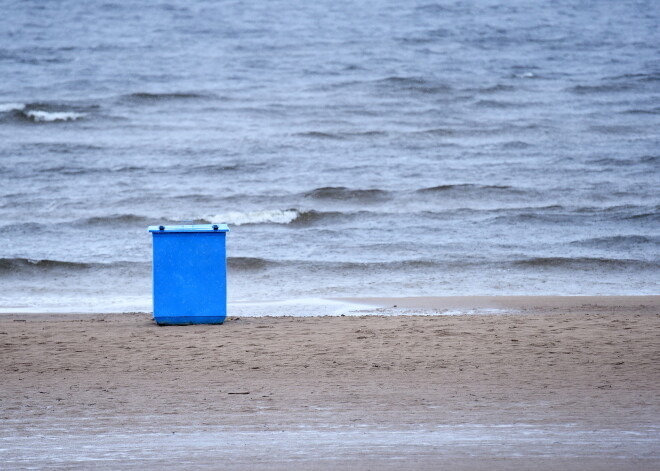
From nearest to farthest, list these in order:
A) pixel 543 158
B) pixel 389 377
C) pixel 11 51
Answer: pixel 389 377 → pixel 543 158 → pixel 11 51

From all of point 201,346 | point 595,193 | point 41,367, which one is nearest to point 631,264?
point 595,193

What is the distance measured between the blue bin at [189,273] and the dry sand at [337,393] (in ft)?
0.82

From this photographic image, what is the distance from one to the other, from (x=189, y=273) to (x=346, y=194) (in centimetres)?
1244

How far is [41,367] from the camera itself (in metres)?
6.07

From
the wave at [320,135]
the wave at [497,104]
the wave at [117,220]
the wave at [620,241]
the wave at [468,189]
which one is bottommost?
the wave at [620,241]

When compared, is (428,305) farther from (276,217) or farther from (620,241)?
(276,217)

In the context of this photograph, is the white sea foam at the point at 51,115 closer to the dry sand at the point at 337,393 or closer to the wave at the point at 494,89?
the wave at the point at 494,89

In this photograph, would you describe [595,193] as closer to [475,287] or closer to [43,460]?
[475,287]

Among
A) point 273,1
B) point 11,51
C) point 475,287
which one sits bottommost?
point 475,287

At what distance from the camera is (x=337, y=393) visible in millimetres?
5207

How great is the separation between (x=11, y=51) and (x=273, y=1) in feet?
39.2

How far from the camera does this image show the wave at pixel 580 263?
13.4 metres

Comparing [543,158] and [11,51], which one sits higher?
[11,51]

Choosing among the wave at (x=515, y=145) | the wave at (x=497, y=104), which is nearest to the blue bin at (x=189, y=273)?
the wave at (x=515, y=145)
